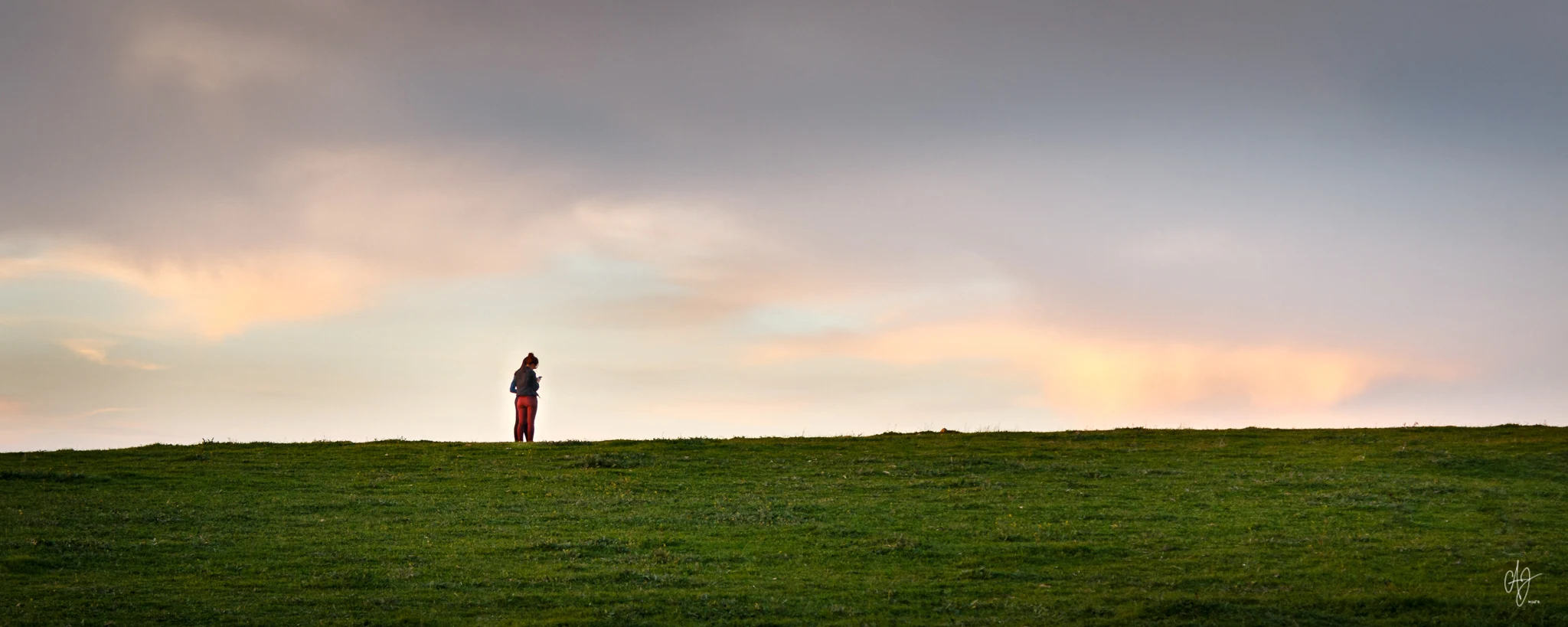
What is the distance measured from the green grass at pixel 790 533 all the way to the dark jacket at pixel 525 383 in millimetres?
2866

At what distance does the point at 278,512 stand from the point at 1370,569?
2667cm

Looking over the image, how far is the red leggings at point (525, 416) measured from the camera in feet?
162

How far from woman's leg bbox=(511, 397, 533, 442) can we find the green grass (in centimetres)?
279

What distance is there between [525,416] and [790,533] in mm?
21303

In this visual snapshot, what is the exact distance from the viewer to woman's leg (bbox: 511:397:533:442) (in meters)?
49.6

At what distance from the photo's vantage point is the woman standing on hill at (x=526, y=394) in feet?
160

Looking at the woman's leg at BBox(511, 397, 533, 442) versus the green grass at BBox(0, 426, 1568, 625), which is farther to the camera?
the woman's leg at BBox(511, 397, 533, 442)

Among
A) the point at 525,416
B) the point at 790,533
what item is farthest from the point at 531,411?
the point at 790,533

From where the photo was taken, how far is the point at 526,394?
4928 cm

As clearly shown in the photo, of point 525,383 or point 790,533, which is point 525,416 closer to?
point 525,383

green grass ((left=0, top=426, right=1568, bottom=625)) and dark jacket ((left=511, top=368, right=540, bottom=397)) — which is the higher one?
Result: dark jacket ((left=511, top=368, right=540, bottom=397))

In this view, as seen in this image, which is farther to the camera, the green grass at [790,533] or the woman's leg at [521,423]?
the woman's leg at [521,423]

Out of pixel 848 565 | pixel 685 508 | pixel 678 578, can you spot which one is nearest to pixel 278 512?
pixel 685 508

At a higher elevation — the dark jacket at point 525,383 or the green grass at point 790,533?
the dark jacket at point 525,383
